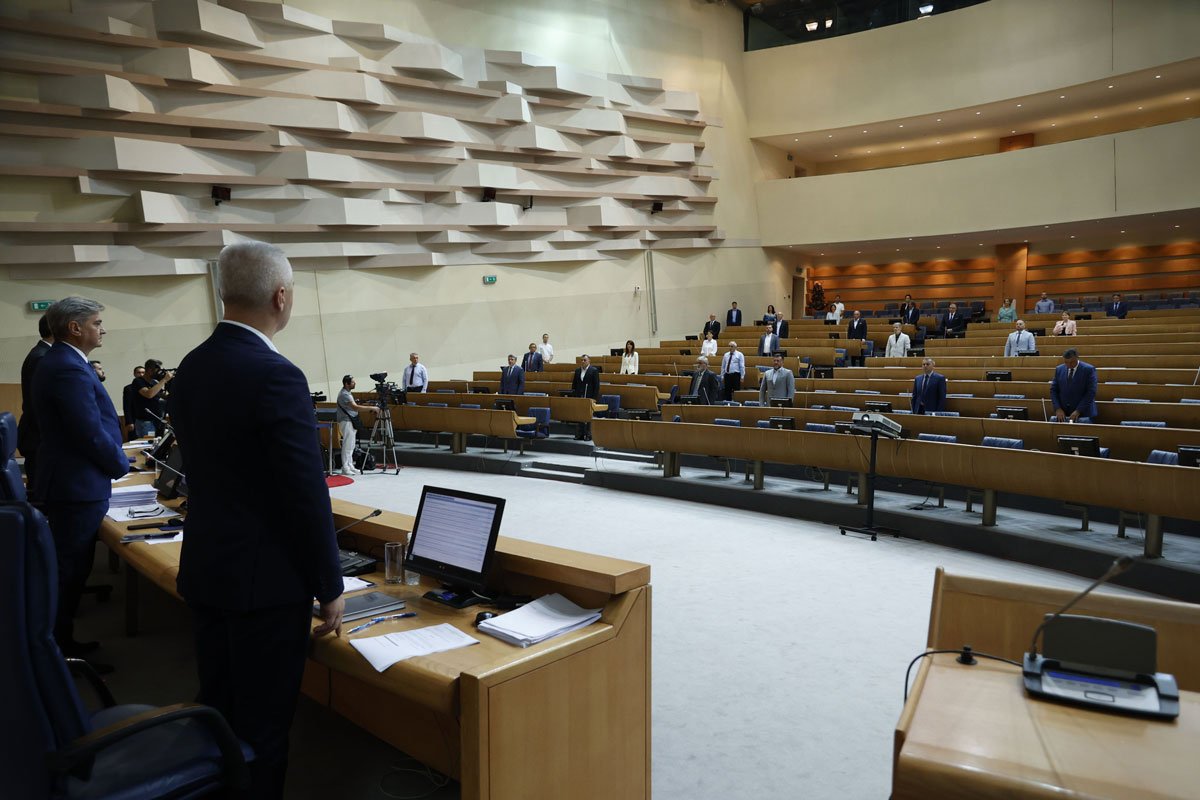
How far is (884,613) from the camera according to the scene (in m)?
4.16

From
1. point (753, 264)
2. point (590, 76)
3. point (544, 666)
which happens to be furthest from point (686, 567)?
point (753, 264)

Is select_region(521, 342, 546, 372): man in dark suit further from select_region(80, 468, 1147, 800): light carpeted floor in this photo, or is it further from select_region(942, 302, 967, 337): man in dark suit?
select_region(942, 302, 967, 337): man in dark suit

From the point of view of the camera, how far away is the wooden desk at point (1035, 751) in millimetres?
1134

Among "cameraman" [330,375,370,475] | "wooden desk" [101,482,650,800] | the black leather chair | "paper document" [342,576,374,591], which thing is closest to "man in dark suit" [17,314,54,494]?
"wooden desk" [101,482,650,800]

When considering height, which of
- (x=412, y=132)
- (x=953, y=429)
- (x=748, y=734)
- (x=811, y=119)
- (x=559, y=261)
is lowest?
(x=748, y=734)

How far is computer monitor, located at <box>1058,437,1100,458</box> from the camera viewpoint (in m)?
5.36

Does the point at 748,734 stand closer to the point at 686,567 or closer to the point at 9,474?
the point at 686,567

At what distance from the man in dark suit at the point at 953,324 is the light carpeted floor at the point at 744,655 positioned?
995 cm

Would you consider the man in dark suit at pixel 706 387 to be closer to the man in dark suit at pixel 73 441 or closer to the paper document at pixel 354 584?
the man in dark suit at pixel 73 441

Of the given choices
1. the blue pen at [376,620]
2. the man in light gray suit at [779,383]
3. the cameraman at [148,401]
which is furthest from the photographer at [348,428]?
the blue pen at [376,620]

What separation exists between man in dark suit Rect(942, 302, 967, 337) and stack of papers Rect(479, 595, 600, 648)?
14.0 meters

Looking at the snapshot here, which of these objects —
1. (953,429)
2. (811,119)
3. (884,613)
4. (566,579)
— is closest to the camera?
(566,579)

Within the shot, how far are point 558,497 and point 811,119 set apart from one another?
524 inches

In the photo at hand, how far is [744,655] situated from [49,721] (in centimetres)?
276
